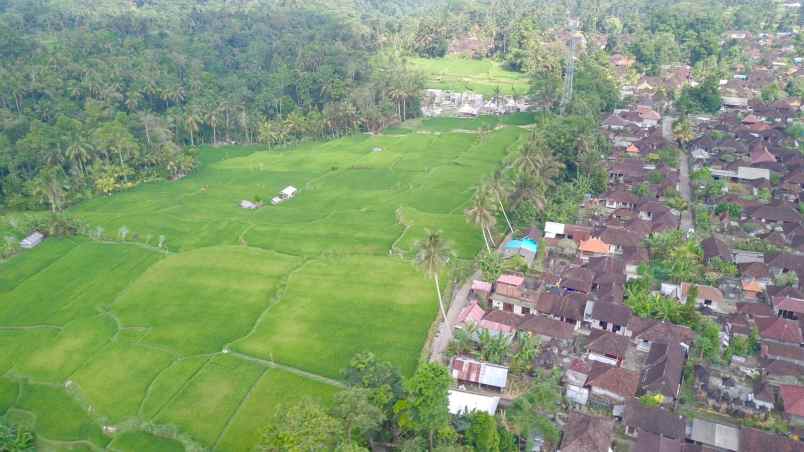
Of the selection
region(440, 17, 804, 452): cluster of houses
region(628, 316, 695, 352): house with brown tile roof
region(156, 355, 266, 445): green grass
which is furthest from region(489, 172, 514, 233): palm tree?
region(156, 355, 266, 445): green grass

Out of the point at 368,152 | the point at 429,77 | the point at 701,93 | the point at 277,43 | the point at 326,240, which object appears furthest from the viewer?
the point at 429,77

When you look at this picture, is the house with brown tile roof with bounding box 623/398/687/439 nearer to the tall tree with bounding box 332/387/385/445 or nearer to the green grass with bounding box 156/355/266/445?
the tall tree with bounding box 332/387/385/445

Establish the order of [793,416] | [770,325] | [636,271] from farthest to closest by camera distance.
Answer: [636,271] < [770,325] < [793,416]

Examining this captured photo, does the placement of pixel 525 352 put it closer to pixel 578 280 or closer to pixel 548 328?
pixel 548 328

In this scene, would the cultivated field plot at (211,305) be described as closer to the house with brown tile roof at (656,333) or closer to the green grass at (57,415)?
the green grass at (57,415)

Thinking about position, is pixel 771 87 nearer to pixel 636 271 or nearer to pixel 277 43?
pixel 636 271

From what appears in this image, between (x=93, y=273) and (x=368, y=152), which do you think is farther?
(x=368, y=152)

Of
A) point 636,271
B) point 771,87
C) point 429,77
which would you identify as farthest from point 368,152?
point 771,87
